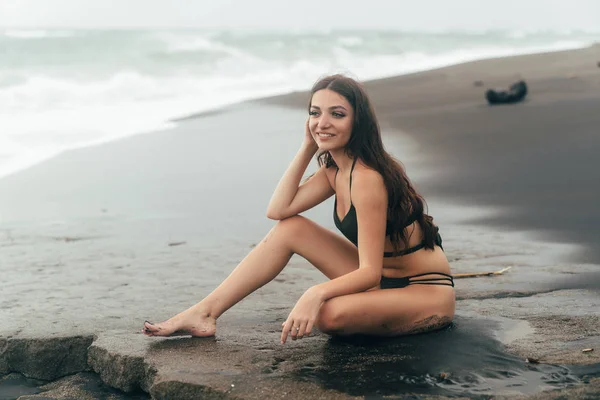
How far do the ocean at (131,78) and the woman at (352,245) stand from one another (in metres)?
0.31

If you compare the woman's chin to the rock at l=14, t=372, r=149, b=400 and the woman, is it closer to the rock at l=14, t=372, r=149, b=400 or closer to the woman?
the woman

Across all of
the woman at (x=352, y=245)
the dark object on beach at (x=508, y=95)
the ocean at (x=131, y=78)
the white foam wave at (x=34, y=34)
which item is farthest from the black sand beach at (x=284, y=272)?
the white foam wave at (x=34, y=34)

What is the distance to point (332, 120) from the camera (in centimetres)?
404

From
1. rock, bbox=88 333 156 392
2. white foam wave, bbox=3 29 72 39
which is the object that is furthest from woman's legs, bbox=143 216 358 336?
white foam wave, bbox=3 29 72 39

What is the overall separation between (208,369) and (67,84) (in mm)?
18880

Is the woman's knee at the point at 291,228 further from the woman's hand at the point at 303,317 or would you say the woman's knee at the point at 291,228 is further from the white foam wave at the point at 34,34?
the white foam wave at the point at 34,34

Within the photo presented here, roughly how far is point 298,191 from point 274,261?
0.38m

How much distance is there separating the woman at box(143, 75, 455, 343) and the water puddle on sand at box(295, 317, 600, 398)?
0.37 feet

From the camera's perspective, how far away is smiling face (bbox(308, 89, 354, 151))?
4.04 metres

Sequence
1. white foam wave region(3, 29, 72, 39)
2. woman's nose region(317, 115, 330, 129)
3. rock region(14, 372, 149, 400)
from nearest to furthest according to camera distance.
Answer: rock region(14, 372, 149, 400) → woman's nose region(317, 115, 330, 129) → white foam wave region(3, 29, 72, 39)

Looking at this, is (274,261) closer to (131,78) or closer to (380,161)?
(380,161)

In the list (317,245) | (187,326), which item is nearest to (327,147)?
(317,245)

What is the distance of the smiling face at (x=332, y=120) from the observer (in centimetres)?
404

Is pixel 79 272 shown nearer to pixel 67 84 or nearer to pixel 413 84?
pixel 413 84
